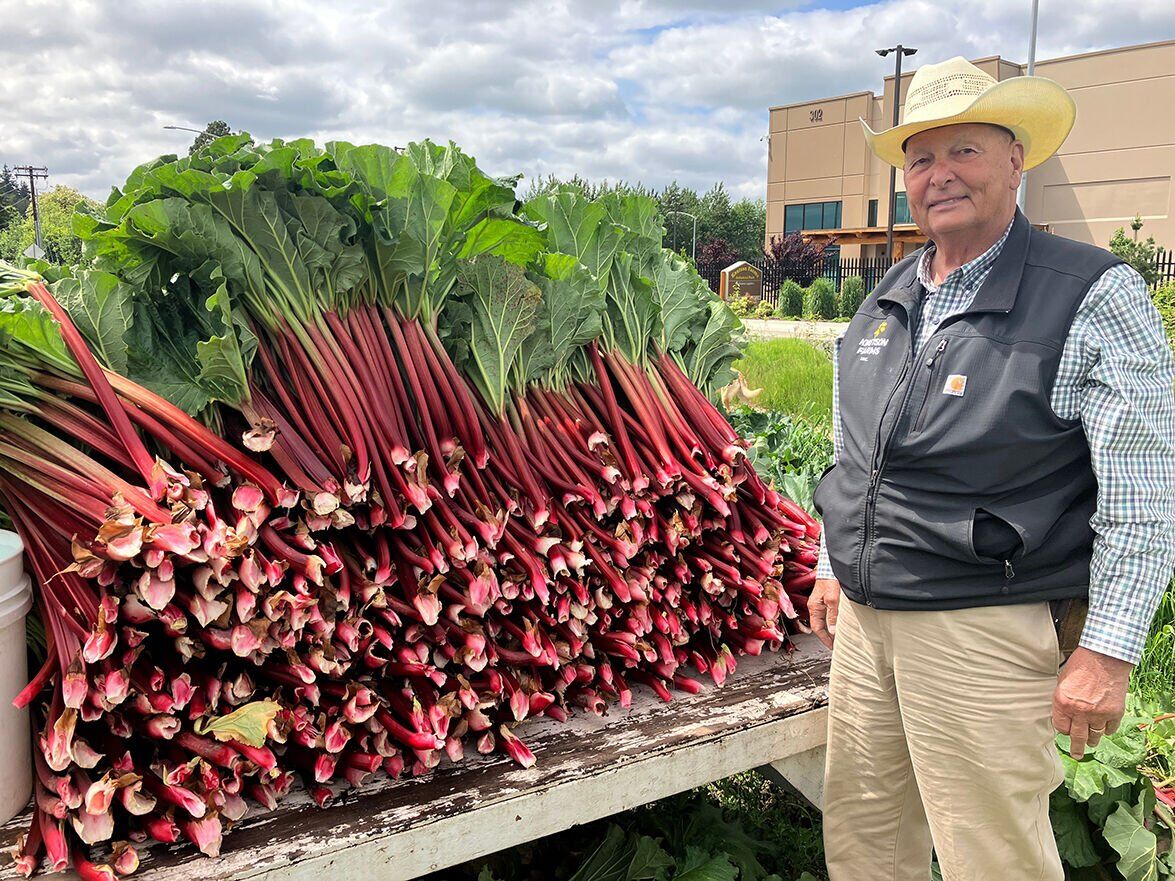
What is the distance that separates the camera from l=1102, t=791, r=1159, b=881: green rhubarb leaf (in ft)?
8.23

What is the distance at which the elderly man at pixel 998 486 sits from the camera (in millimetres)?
1837

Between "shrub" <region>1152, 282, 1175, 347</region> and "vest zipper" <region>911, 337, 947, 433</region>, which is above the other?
"vest zipper" <region>911, 337, 947, 433</region>

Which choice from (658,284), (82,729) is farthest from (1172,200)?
(82,729)

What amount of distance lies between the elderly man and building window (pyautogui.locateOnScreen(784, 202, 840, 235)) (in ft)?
139

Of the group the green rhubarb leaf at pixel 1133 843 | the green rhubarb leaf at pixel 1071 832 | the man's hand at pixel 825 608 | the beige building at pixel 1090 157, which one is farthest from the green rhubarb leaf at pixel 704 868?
the beige building at pixel 1090 157

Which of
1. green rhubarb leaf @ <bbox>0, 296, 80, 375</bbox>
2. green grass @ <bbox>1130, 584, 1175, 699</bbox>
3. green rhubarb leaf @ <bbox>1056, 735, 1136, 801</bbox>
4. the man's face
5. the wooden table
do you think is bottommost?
green grass @ <bbox>1130, 584, 1175, 699</bbox>

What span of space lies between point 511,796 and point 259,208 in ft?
4.65

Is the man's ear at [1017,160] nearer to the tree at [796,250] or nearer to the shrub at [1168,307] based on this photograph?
the shrub at [1168,307]

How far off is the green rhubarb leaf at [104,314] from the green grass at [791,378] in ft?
16.5

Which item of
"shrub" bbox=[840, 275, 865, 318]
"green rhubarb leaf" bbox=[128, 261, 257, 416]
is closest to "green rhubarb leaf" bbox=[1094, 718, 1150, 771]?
"green rhubarb leaf" bbox=[128, 261, 257, 416]

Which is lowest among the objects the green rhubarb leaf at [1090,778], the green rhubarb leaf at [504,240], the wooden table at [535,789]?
the green rhubarb leaf at [1090,778]

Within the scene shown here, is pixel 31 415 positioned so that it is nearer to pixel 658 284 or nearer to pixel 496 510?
pixel 496 510

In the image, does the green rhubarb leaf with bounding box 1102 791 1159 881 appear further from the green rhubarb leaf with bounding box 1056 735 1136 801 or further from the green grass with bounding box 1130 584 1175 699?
the green grass with bounding box 1130 584 1175 699

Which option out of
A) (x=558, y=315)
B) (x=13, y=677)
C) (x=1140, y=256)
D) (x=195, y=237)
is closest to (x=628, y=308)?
(x=558, y=315)
